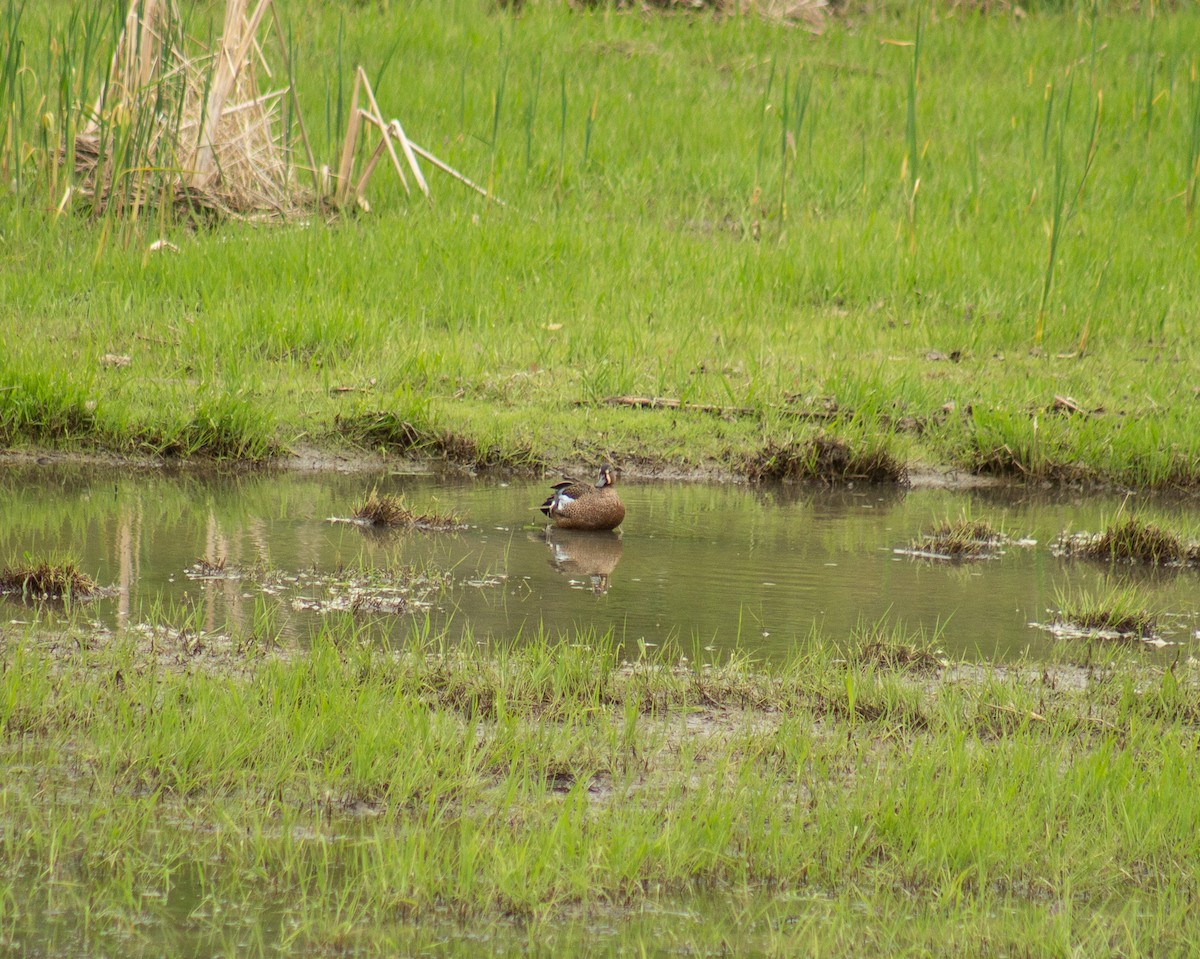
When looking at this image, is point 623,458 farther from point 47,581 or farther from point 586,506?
point 47,581

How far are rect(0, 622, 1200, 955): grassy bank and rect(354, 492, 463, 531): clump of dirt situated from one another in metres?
1.98

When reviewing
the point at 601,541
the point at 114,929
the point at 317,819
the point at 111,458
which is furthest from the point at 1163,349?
the point at 114,929

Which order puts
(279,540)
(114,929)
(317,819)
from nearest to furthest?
1. (114,929)
2. (317,819)
3. (279,540)

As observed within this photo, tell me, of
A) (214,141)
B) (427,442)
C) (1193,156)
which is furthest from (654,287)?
(1193,156)

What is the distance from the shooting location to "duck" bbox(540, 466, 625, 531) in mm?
6715

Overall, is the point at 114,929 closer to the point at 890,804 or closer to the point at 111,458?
the point at 890,804

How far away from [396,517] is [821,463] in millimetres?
2689

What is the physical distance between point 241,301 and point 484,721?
231 inches

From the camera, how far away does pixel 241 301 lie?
934 centimetres

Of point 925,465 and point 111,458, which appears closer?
point 111,458

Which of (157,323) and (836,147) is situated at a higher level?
(836,147)

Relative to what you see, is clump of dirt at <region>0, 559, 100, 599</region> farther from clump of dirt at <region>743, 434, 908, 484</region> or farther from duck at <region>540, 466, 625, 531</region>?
clump of dirt at <region>743, 434, 908, 484</region>

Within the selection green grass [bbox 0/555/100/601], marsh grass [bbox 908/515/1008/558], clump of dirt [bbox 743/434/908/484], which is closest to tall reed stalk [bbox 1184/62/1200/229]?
clump of dirt [bbox 743/434/908/484]

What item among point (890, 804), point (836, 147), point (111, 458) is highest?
point (836, 147)
